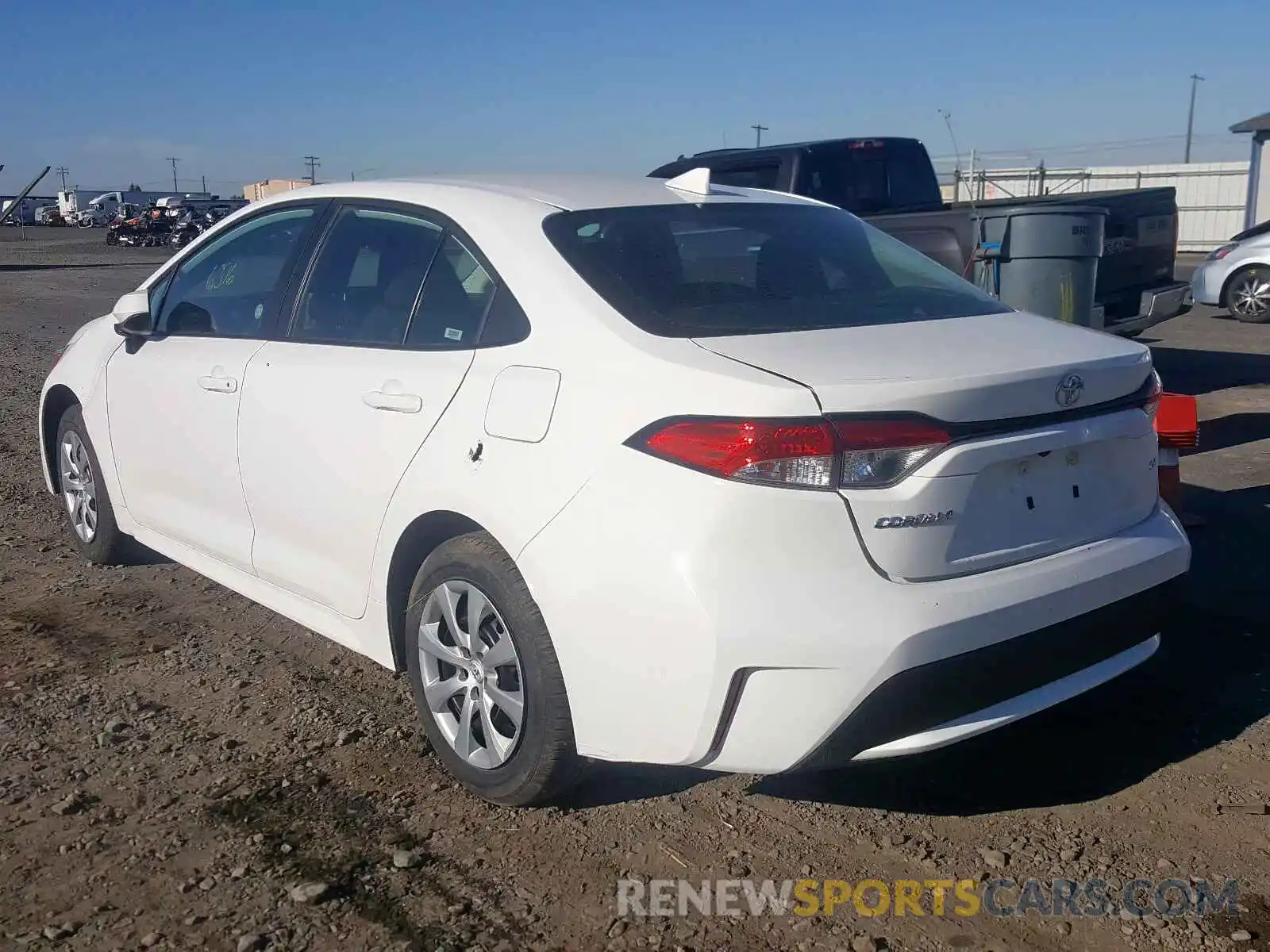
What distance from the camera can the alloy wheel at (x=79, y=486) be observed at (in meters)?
5.42

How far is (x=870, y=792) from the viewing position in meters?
3.39

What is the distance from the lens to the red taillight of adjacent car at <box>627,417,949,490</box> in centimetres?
272

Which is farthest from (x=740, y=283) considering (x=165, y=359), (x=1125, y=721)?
(x=165, y=359)

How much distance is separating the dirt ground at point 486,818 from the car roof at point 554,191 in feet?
5.44

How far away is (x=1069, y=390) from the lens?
9.96 ft

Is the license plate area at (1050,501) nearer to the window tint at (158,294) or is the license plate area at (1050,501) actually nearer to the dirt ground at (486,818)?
the dirt ground at (486,818)

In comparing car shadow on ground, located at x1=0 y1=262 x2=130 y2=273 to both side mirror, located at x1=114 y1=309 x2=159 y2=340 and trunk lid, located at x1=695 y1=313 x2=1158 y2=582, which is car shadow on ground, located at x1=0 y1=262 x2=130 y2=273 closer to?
side mirror, located at x1=114 y1=309 x2=159 y2=340

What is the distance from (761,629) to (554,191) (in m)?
1.71

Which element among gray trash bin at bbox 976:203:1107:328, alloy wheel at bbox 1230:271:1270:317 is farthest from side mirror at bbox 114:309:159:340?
alloy wheel at bbox 1230:271:1270:317

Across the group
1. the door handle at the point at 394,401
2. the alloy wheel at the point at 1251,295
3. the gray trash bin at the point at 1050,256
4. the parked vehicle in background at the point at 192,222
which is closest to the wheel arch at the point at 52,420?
the door handle at the point at 394,401

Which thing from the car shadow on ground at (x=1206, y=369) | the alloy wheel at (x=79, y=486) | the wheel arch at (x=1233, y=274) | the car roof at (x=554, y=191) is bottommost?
the car shadow on ground at (x=1206, y=369)

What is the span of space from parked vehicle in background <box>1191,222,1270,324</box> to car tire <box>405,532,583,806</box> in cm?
1337

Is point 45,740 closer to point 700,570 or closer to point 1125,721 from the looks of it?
point 700,570

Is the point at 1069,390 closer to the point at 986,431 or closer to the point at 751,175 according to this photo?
the point at 986,431
